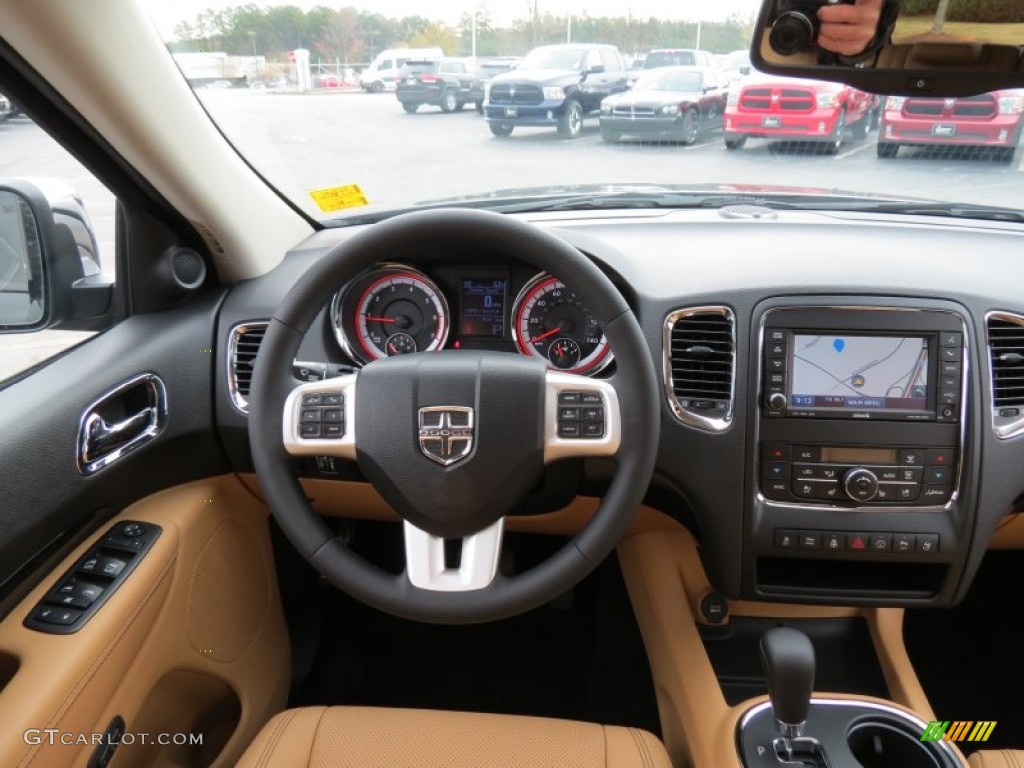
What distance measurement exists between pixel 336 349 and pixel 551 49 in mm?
941

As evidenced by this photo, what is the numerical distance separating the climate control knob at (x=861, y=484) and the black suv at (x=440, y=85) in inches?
52.8

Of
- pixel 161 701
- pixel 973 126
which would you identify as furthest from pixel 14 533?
pixel 973 126

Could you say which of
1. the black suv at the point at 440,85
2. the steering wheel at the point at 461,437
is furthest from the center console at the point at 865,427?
the black suv at the point at 440,85

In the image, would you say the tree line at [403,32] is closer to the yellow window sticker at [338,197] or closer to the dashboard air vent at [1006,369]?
the yellow window sticker at [338,197]

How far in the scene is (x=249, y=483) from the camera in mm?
2094

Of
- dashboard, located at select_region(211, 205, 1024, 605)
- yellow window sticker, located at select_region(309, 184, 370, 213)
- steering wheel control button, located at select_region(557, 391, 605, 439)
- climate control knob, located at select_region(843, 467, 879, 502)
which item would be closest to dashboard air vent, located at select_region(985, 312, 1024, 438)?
dashboard, located at select_region(211, 205, 1024, 605)

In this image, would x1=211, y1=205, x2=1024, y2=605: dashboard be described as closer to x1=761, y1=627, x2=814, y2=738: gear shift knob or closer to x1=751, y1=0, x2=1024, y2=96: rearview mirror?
x1=761, y1=627, x2=814, y2=738: gear shift knob

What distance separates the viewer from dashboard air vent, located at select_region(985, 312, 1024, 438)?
174 cm

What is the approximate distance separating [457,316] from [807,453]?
84 centimetres

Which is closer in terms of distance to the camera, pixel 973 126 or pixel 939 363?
pixel 939 363

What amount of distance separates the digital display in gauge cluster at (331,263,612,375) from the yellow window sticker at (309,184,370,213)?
0.38 meters

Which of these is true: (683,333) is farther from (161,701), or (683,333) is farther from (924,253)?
(161,701)

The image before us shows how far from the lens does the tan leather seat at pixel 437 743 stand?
60.4 inches
